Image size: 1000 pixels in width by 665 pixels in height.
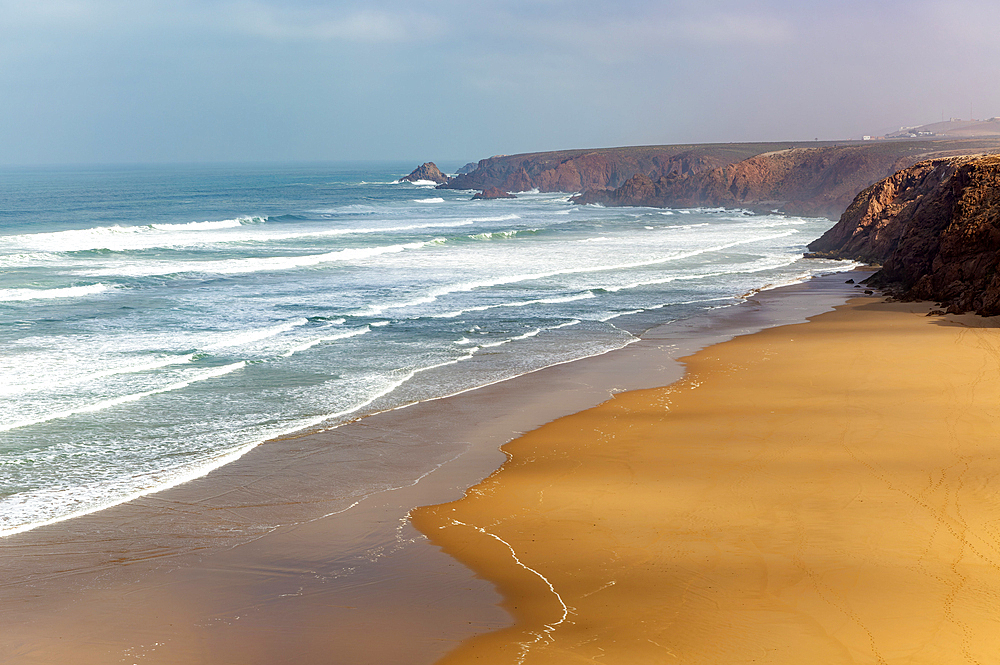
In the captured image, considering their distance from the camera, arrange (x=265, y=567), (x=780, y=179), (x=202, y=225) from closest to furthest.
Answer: (x=265, y=567) < (x=202, y=225) < (x=780, y=179)

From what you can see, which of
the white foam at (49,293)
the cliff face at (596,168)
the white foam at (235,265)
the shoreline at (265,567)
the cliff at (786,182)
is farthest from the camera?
the cliff face at (596,168)

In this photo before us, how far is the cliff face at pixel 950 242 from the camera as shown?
20.6 metres

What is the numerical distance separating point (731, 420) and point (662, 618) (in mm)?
6435

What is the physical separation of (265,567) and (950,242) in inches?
830

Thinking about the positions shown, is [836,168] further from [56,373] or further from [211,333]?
[56,373]

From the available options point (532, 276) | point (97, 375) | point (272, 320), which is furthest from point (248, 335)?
point (532, 276)

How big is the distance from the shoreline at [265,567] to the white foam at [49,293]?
17.5 meters

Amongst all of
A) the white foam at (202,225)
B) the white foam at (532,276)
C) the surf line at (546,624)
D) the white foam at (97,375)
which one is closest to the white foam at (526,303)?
the white foam at (532,276)

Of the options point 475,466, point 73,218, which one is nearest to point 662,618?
point 475,466

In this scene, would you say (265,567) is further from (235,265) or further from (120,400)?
(235,265)

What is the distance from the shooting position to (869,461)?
10.2 metres

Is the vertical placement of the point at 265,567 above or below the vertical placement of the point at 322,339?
below

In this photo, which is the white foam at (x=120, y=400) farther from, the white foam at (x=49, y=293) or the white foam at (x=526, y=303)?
the white foam at (x=49, y=293)

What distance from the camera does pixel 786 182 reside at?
75.7 m
